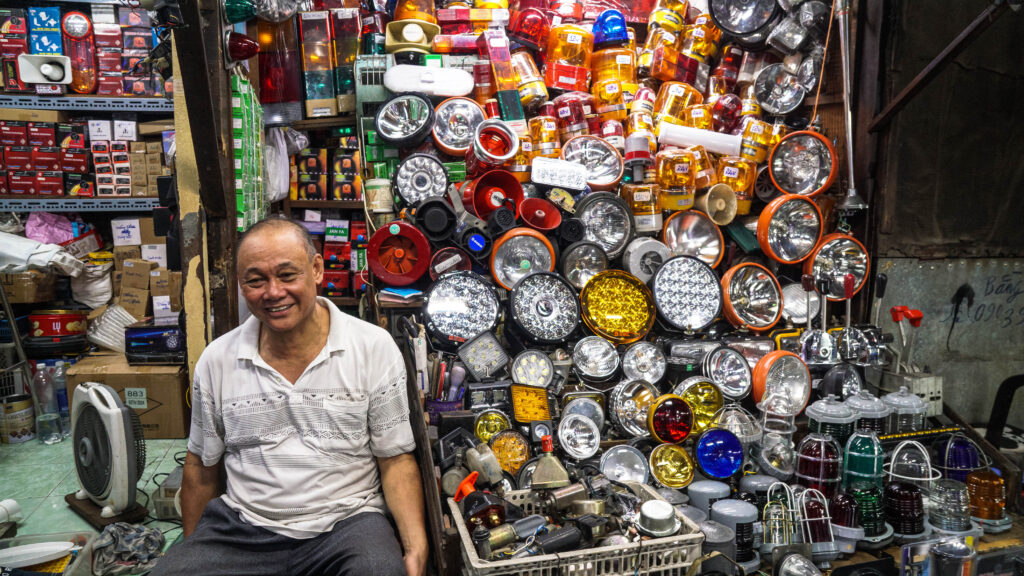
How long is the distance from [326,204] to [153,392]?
2.05 metres

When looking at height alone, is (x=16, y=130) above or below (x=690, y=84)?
below

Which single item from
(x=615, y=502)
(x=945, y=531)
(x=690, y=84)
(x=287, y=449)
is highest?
(x=690, y=84)

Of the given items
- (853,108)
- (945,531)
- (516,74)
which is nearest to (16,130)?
(516,74)

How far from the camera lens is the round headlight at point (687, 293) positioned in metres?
4.08

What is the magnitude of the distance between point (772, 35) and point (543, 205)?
2641 millimetres

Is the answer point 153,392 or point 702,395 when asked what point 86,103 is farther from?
point 702,395

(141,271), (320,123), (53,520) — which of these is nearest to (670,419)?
(53,520)

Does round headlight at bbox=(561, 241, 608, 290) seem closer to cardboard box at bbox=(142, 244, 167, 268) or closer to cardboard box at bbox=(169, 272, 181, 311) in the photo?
cardboard box at bbox=(169, 272, 181, 311)

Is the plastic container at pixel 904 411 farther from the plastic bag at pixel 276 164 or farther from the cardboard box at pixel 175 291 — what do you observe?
the cardboard box at pixel 175 291

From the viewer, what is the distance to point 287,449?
1907 mm

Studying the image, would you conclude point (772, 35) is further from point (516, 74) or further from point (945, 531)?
point (945, 531)

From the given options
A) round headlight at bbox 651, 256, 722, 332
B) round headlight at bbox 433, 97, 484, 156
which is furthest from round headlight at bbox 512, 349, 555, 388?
round headlight at bbox 433, 97, 484, 156

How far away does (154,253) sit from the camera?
521cm

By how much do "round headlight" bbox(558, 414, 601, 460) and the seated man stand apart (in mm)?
1372
